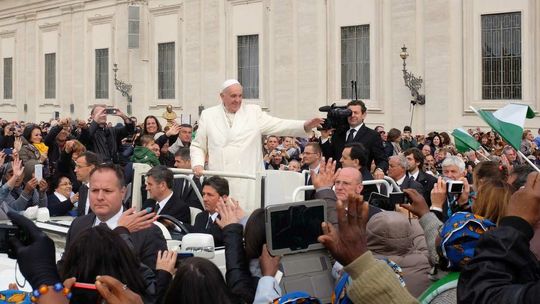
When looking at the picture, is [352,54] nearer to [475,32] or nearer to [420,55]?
[420,55]

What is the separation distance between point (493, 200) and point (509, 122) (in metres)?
1.11

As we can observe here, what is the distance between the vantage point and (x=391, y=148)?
17453mm

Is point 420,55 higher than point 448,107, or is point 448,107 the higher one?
point 420,55

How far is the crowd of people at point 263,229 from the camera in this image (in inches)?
116

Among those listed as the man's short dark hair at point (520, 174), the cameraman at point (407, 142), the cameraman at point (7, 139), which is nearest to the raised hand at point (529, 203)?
the man's short dark hair at point (520, 174)

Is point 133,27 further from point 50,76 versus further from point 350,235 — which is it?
point 350,235

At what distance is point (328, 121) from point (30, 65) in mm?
39424

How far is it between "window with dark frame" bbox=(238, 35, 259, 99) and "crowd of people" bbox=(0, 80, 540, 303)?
21711 millimetres

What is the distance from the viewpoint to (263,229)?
4.46m

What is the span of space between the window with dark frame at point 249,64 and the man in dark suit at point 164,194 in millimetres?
23846

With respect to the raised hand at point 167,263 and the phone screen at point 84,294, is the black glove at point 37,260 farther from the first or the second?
the raised hand at point 167,263

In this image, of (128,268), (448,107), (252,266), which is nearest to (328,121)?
(252,266)

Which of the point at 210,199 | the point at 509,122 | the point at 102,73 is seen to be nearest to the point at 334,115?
the point at 210,199

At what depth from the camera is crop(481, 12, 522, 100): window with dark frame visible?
24.6 meters
